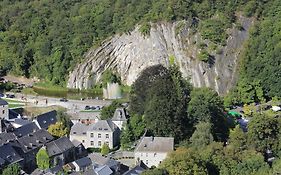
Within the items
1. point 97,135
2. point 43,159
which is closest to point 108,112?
point 97,135

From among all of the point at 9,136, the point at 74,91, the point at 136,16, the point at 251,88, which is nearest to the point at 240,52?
the point at 251,88

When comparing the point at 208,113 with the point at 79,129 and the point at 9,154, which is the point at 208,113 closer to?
the point at 79,129

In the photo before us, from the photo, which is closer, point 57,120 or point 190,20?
Result: point 57,120

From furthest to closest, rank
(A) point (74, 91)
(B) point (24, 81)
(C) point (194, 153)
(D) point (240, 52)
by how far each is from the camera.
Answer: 1. (B) point (24, 81)
2. (A) point (74, 91)
3. (D) point (240, 52)
4. (C) point (194, 153)

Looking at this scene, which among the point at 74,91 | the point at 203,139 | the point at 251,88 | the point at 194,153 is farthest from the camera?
the point at 74,91

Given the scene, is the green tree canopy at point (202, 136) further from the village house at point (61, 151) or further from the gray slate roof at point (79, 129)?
the gray slate roof at point (79, 129)

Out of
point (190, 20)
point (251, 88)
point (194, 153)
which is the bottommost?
point (194, 153)

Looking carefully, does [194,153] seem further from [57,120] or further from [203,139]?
[57,120]
